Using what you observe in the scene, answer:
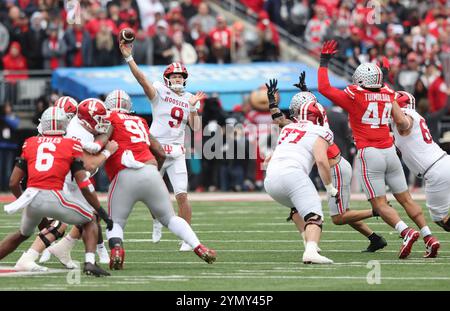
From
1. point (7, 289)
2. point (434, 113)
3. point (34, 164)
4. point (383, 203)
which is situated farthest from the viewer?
point (434, 113)

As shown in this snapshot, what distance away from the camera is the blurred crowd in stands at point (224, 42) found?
74.3ft

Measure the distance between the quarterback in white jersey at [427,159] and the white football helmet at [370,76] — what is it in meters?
0.31

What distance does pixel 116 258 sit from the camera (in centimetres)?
1078

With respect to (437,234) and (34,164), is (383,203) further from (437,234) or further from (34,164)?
(34,164)

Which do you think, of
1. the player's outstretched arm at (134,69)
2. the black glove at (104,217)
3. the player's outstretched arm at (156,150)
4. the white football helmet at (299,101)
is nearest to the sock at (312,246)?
the white football helmet at (299,101)

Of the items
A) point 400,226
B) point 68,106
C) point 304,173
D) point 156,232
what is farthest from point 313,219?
point 156,232

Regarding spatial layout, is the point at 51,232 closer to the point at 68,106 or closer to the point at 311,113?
the point at 68,106

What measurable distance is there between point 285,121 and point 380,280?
311 cm

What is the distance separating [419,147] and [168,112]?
2762 mm

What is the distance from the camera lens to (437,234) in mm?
14266

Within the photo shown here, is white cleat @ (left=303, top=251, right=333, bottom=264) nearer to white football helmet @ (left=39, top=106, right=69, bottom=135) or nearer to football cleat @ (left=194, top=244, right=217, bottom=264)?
football cleat @ (left=194, top=244, right=217, bottom=264)

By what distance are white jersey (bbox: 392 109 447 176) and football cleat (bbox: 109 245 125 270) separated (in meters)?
3.25

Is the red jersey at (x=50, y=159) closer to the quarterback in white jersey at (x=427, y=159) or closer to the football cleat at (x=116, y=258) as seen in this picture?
the football cleat at (x=116, y=258)

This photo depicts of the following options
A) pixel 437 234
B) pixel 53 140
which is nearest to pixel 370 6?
pixel 437 234
